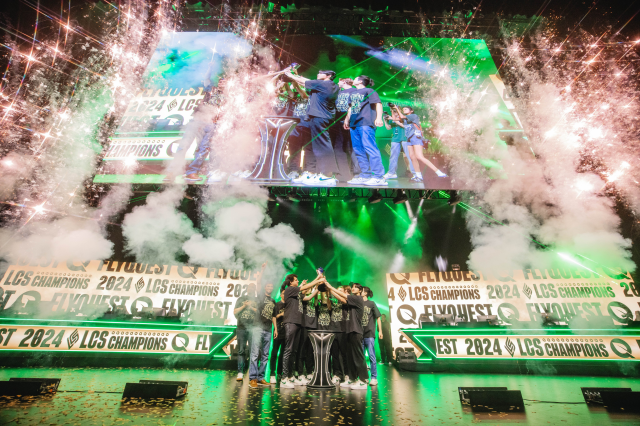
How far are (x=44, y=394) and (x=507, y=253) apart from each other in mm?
7660

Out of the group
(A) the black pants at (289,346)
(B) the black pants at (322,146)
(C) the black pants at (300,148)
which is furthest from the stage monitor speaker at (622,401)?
(C) the black pants at (300,148)

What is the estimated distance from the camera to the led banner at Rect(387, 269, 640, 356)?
5.48 m

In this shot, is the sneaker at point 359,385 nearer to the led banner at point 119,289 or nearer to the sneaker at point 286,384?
the sneaker at point 286,384

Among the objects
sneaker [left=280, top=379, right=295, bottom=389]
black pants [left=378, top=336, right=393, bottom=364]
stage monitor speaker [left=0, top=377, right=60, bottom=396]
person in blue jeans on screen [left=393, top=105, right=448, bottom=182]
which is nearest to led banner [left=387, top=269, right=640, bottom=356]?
black pants [left=378, top=336, right=393, bottom=364]

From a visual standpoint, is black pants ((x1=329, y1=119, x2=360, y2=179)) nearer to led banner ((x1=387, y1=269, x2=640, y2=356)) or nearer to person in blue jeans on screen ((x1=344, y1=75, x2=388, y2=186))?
person in blue jeans on screen ((x1=344, y1=75, x2=388, y2=186))

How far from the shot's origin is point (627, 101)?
6.65 metres

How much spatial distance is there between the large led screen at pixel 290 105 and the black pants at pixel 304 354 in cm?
293

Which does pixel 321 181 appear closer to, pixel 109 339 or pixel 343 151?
pixel 343 151

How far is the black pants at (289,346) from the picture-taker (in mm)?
3684

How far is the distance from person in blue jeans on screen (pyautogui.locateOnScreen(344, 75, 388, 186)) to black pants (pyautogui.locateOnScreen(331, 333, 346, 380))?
298cm

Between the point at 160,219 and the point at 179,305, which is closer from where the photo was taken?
the point at 179,305

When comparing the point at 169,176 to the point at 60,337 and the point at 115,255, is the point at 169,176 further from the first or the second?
the point at 60,337

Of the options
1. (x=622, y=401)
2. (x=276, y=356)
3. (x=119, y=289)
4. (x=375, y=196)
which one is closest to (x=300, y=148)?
(x=375, y=196)

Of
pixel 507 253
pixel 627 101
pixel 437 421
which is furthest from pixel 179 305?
pixel 627 101
